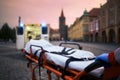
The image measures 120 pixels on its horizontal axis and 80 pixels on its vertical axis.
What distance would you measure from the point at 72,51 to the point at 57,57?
26.3 inches

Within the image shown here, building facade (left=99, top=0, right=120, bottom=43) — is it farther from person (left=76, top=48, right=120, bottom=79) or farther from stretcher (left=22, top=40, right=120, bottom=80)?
person (left=76, top=48, right=120, bottom=79)

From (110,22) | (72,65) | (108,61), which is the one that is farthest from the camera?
(110,22)

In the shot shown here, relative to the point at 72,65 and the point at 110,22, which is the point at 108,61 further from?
the point at 110,22

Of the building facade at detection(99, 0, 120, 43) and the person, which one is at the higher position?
the building facade at detection(99, 0, 120, 43)

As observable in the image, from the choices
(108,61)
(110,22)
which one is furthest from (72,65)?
(110,22)

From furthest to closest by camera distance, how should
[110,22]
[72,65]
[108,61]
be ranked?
1. [110,22]
2. [72,65]
3. [108,61]

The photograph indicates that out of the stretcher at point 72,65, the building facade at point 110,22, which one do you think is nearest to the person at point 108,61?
the stretcher at point 72,65

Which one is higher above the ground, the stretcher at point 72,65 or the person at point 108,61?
the person at point 108,61

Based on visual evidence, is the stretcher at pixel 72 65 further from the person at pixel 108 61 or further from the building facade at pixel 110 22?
the building facade at pixel 110 22

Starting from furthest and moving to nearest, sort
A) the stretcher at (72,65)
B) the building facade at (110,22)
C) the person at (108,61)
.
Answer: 1. the building facade at (110,22)
2. the stretcher at (72,65)
3. the person at (108,61)

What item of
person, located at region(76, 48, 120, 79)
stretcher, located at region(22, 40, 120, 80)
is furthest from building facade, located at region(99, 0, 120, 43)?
person, located at region(76, 48, 120, 79)

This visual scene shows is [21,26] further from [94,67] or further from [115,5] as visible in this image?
[115,5]

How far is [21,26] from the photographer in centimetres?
1780

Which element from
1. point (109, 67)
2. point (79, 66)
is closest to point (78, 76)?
point (79, 66)
